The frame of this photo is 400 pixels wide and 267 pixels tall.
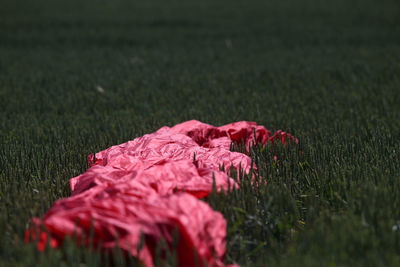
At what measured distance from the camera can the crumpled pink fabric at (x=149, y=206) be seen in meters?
1.72

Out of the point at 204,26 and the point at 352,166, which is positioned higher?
the point at 204,26

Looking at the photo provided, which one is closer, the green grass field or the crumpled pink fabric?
the crumpled pink fabric

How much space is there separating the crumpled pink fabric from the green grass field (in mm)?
139

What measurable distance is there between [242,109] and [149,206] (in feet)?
10.5

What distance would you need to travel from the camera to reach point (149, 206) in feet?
6.00

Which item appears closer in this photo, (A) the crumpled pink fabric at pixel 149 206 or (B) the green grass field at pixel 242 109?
(A) the crumpled pink fabric at pixel 149 206

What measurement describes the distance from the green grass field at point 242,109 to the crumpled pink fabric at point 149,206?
0.14 m

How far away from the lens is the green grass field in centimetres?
199

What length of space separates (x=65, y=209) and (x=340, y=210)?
1.63 m

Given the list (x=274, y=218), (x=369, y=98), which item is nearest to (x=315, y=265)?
(x=274, y=218)

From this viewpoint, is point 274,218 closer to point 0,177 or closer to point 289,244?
point 289,244

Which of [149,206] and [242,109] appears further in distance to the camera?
[242,109]

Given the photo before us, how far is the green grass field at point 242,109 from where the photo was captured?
6.54 ft

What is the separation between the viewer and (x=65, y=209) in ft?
6.34
